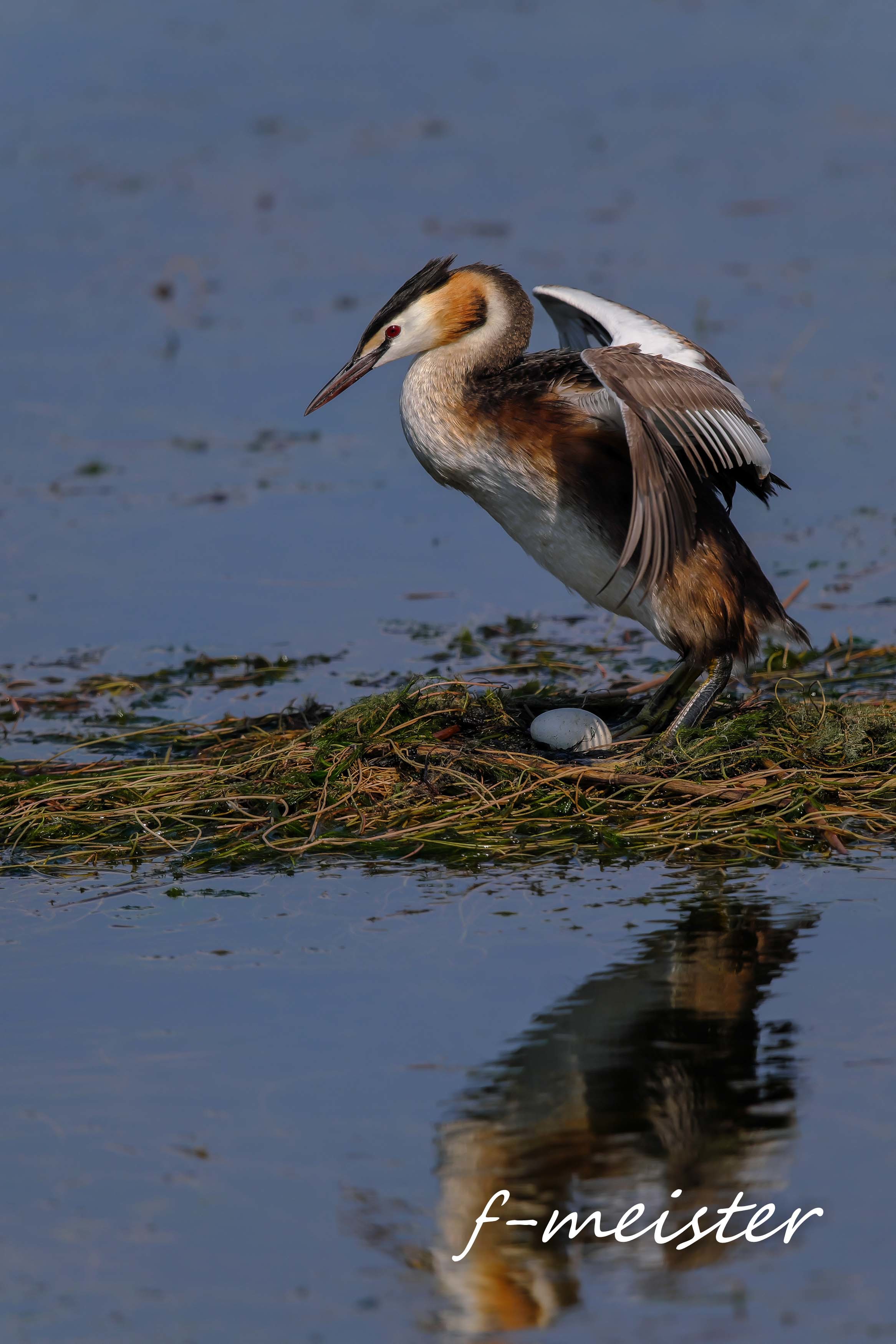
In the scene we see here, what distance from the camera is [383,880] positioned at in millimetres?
5793

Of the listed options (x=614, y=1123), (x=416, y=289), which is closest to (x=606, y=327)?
(x=416, y=289)

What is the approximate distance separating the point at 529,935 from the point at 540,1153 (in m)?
1.25

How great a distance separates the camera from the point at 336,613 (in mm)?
8750

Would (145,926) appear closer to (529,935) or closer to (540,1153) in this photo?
(529,935)

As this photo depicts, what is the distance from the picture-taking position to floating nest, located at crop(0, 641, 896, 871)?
5977 mm

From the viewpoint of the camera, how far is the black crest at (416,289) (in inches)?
276

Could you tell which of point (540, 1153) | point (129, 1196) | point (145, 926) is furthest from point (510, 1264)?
point (145, 926)

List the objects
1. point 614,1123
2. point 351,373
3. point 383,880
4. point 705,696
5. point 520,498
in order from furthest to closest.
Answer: point 351,373, point 705,696, point 520,498, point 383,880, point 614,1123

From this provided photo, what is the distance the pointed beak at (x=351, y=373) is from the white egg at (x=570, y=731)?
149cm

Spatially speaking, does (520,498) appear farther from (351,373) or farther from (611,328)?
(351,373)

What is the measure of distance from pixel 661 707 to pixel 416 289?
70.3 inches

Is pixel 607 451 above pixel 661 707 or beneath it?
above

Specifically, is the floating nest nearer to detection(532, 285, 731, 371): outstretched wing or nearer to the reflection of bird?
the reflection of bird

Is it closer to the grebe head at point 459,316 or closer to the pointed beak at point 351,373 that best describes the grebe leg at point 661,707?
the grebe head at point 459,316
